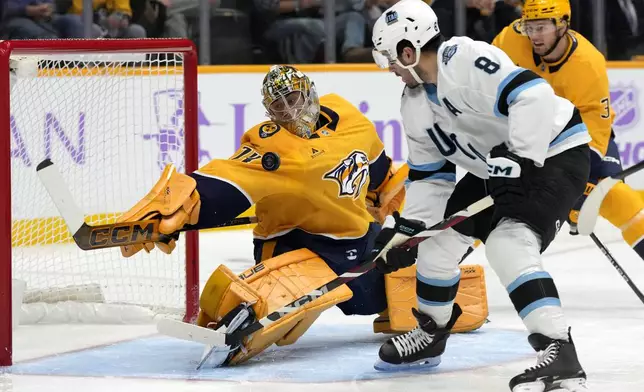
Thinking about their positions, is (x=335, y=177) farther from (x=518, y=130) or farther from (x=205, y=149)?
(x=205, y=149)

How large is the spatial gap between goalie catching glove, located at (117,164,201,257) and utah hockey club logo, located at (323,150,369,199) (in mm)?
389

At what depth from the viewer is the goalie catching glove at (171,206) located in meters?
3.35

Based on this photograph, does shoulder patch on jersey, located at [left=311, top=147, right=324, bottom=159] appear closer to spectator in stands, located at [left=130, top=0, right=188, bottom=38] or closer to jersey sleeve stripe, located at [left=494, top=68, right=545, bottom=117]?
jersey sleeve stripe, located at [left=494, top=68, right=545, bottom=117]

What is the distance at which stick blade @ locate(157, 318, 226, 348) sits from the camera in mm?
3197

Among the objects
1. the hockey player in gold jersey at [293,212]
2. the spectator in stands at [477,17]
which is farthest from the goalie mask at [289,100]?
the spectator in stands at [477,17]

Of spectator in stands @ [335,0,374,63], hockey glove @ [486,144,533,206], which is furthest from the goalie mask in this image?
spectator in stands @ [335,0,374,63]

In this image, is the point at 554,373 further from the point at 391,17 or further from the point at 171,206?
the point at 171,206

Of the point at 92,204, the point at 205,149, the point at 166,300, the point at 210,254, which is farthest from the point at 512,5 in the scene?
the point at 166,300

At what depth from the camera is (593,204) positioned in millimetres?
3105

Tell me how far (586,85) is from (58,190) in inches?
77.3

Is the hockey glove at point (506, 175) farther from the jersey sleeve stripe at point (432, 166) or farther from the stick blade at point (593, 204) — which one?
the jersey sleeve stripe at point (432, 166)

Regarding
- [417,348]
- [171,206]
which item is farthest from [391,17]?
[417,348]

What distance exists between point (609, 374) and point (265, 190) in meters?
1.06

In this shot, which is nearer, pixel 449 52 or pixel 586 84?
pixel 449 52
